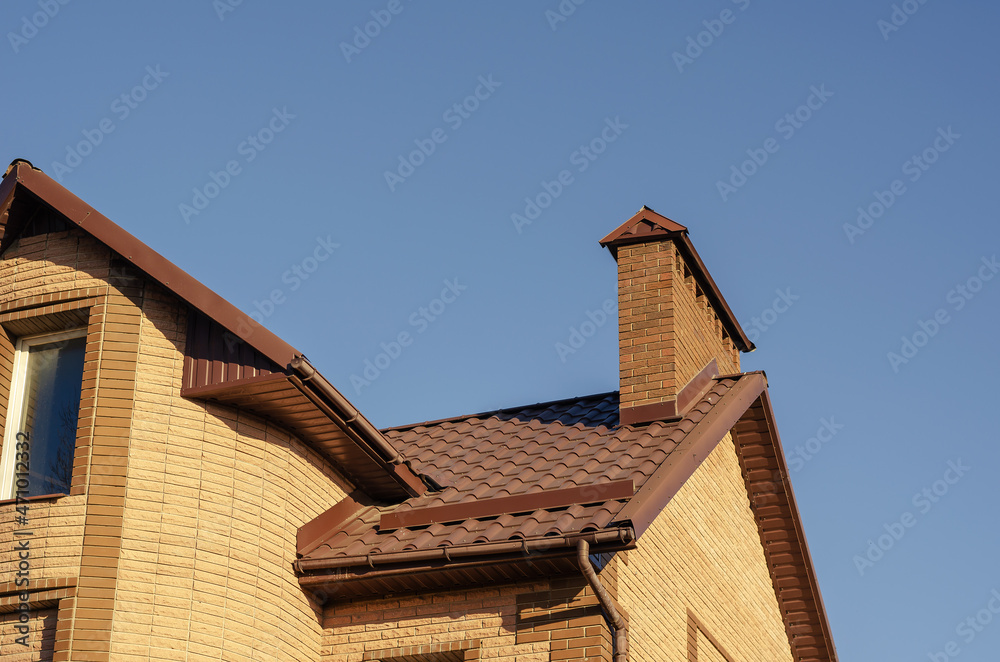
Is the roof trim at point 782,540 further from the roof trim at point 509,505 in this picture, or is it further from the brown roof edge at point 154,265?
the brown roof edge at point 154,265

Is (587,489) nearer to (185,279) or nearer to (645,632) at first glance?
(645,632)

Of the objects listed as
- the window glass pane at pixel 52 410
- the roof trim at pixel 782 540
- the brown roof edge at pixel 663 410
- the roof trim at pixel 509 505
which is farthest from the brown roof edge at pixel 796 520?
the window glass pane at pixel 52 410

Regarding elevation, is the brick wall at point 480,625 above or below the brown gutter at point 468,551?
below

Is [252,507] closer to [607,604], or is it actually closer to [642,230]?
[607,604]

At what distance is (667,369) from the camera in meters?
13.1

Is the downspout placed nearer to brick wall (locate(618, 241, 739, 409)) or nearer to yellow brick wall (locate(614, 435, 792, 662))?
yellow brick wall (locate(614, 435, 792, 662))

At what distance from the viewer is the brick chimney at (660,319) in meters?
13.1

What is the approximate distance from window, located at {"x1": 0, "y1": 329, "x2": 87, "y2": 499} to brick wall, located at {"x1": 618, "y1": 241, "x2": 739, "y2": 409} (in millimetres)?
5680

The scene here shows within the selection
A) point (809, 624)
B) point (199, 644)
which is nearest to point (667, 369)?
point (809, 624)

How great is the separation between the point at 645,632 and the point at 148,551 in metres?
4.45

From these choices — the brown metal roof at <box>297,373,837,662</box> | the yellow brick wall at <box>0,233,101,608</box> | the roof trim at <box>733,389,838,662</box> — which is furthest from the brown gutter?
the roof trim at <box>733,389,838,662</box>

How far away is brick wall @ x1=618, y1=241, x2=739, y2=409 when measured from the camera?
43.2ft

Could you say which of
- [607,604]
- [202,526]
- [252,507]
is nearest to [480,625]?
[607,604]

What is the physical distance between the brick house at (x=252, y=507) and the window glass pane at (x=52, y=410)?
0.8 inches
